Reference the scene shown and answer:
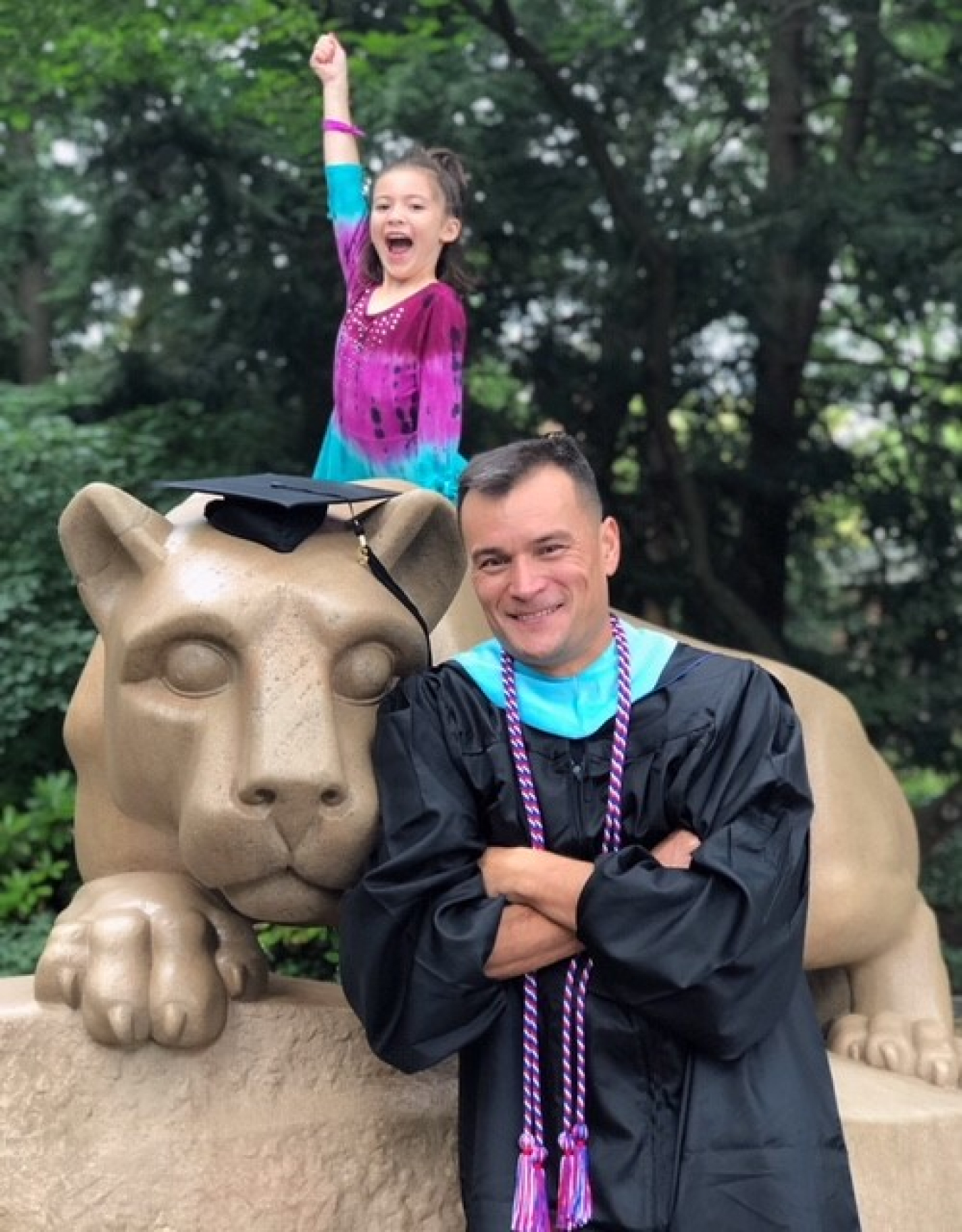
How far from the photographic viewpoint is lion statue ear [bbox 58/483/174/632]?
2596 mm

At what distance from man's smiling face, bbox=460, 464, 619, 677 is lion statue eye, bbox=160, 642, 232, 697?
41 centimetres

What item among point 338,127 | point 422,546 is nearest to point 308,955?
point 338,127

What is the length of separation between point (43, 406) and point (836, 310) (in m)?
4.00

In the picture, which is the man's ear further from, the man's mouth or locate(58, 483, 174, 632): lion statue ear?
locate(58, 483, 174, 632): lion statue ear

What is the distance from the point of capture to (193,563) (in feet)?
8.26

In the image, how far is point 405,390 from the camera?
11.6 ft

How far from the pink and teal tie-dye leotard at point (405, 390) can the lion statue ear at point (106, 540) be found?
97 centimetres

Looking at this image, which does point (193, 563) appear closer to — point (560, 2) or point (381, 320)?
point (381, 320)

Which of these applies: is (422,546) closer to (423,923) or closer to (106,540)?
(106,540)

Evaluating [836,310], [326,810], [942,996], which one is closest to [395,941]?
[326,810]

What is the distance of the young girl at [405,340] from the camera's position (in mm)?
3426

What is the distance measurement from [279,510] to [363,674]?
0.29 metres

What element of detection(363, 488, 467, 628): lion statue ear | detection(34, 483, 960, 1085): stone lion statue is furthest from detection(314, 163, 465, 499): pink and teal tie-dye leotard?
detection(363, 488, 467, 628): lion statue ear

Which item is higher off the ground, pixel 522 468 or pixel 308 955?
pixel 522 468
